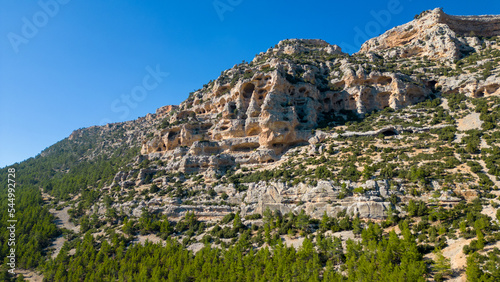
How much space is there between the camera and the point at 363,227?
3391 centimetres

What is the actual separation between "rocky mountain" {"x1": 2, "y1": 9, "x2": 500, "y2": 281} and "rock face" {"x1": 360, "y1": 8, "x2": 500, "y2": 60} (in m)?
0.42

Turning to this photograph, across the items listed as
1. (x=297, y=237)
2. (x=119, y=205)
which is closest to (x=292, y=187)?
(x=297, y=237)

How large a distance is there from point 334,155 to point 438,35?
60441 mm

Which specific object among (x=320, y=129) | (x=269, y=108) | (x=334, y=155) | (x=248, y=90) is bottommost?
(x=334, y=155)

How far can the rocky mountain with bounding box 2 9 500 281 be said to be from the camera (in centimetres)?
3556

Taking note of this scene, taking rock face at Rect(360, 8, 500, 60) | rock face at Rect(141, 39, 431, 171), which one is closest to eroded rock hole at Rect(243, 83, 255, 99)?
rock face at Rect(141, 39, 431, 171)

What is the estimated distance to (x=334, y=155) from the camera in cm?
5169

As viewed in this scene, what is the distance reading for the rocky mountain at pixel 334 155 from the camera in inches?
1400

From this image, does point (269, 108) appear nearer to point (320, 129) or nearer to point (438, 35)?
point (320, 129)

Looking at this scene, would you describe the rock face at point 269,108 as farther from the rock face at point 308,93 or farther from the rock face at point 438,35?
the rock face at point 438,35

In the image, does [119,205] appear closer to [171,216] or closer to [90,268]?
[171,216]

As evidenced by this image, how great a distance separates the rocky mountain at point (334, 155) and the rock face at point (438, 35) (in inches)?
16.7

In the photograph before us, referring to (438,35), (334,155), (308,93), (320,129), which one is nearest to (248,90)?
(308,93)

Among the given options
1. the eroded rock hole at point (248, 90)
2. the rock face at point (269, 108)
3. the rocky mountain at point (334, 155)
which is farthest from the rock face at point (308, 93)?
the rocky mountain at point (334, 155)
